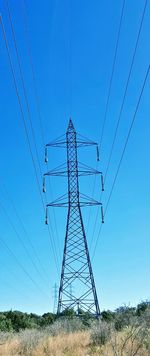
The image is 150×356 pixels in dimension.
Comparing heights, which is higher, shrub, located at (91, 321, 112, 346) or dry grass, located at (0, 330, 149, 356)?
shrub, located at (91, 321, 112, 346)

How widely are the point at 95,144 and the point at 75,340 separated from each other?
1369 centimetres

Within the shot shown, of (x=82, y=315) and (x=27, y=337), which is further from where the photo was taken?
(x=82, y=315)

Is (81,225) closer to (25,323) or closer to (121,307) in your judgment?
(121,307)

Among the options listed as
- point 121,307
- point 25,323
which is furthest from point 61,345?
point 25,323

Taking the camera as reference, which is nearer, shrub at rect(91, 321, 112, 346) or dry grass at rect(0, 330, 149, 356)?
dry grass at rect(0, 330, 149, 356)

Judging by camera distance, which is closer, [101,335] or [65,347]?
[65,347]

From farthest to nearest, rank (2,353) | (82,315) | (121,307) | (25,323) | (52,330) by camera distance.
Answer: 1. (25,323)
2. (82,315)
3. (52,330)
4. (121,307)
5. (2,353)

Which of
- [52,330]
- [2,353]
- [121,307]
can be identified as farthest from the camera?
[52,330]

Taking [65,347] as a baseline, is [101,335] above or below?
above

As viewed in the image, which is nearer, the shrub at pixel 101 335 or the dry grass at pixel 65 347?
the dry grass at pixel 65 347

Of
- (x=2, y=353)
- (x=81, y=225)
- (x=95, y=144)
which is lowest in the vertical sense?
(x=2, y=353)

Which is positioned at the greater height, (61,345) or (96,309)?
(96,309)

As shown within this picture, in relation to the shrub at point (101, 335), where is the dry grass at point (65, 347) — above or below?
below

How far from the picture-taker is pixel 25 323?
8394cm
